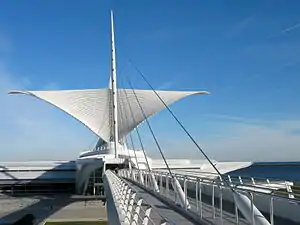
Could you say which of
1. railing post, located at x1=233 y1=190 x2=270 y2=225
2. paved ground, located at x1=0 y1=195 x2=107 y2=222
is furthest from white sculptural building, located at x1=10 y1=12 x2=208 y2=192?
railing post, located at x1=233 y1=190 x2=270 y2=225

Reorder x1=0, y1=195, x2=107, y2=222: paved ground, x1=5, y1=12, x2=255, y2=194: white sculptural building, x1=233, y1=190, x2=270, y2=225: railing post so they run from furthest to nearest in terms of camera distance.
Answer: x1=5, y1=12, x2=255, y2=194: white sculptural building → x1=0, y1=195, x2=107, y2=222: paved ground → x1=233, y1=190, x2=270, y2=225: railing post

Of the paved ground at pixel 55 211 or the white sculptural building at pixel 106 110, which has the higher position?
the white sculptural building at pixel 106 110

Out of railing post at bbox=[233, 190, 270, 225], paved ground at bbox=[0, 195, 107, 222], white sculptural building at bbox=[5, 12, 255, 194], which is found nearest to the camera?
railing post at bbox=[233, 190, 270, 225]

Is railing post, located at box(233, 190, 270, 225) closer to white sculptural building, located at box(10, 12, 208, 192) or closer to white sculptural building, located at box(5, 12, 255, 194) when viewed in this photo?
white sculptural building, located at box(5, 12, 255, 194)

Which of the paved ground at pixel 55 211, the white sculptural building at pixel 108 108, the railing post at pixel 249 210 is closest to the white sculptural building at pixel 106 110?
the white sculptural building at pixel 108 108

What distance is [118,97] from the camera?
179 ft

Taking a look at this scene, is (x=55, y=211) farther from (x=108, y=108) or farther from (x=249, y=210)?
(x=249, y=210)

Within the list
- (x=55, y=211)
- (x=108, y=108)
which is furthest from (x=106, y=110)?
(x=55, y=211)

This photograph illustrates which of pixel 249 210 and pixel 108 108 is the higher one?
pixel 108 108

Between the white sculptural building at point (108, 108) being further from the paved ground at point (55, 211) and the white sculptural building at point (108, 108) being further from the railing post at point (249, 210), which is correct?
the railing post at point (249, 210)

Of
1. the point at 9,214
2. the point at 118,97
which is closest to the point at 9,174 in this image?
the point at 118,97

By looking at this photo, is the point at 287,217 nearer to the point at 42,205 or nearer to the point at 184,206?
the point at 184,206

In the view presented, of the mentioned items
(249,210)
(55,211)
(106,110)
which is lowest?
(55,211)

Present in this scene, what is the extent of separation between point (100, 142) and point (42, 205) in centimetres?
2029
